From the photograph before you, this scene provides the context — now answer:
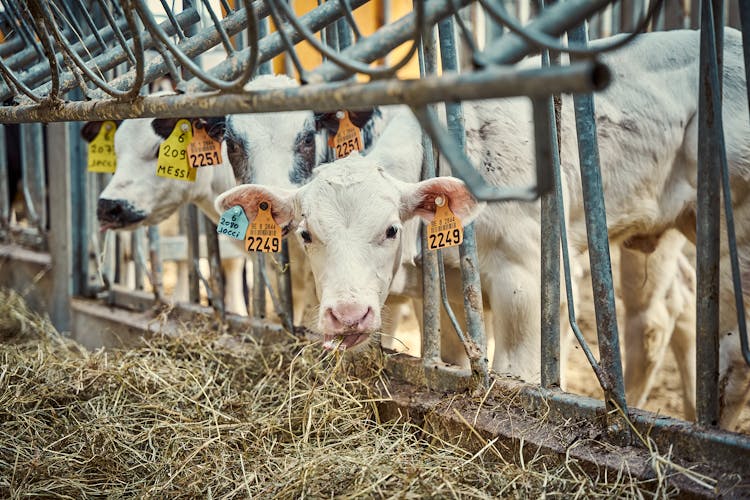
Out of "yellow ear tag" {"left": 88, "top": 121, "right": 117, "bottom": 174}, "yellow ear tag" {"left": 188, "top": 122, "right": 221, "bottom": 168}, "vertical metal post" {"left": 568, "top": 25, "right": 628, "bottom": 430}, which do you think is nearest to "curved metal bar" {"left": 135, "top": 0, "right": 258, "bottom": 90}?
"vertical metal post" {"left": 568, "top": 25, "right": 628, "bottom": 430}

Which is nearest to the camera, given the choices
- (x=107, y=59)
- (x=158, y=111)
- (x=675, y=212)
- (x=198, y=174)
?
(x=158, y=111)

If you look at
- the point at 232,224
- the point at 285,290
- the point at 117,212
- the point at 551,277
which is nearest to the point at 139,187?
the point at 117,212

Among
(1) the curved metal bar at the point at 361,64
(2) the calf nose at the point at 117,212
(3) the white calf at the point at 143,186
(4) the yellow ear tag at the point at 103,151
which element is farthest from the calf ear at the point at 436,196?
(4) the yellow ear tag at the point at 103,151

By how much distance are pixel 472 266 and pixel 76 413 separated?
164cm

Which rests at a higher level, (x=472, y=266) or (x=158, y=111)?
(x=158, y=111)

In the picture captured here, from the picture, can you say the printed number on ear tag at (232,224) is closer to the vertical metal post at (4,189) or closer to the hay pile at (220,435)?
the hay pile at (220,435)

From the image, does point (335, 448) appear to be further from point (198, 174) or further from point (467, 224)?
point (198, 174)

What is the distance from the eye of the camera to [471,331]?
8.69ft

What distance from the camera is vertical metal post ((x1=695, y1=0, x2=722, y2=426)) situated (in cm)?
192

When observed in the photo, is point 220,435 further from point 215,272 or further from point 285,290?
point 215,272

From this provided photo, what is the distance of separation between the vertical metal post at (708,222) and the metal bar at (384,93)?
1.05 metres

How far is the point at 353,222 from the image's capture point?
2738 millimetres

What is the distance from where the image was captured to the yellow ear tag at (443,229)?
2.65 metres

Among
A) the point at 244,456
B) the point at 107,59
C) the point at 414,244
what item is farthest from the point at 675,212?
the point at 107,59
